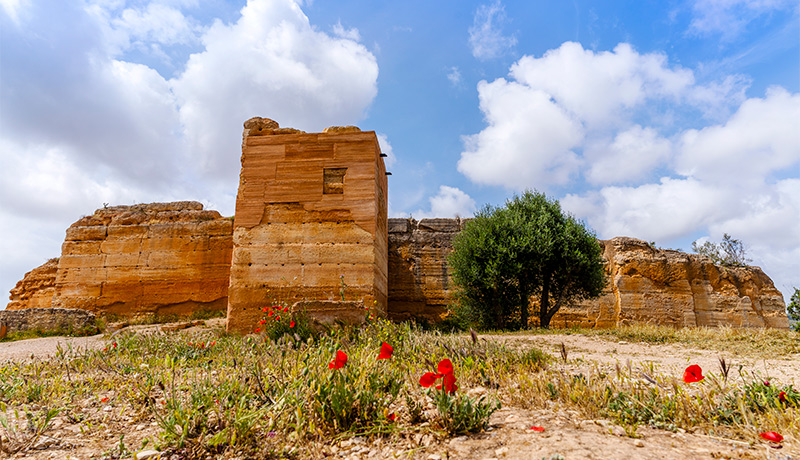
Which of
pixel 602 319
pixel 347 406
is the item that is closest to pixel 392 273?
pixel 602 319

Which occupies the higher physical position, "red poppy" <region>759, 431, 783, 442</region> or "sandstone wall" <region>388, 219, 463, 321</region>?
"sandstone wall" <region>388, 219, 463, 321</region>

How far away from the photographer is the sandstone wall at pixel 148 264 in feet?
42.6

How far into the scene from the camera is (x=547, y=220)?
12328mm

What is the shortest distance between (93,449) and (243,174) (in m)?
7.23

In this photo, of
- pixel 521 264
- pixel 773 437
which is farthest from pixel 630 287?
pixel 773 437

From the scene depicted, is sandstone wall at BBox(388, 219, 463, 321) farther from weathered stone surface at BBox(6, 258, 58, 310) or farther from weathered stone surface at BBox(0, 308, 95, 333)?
weathered stone surface at BBox(6, 258, 58, 310)

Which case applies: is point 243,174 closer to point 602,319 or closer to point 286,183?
point 286,183

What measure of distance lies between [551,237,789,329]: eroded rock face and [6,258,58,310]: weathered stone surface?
1587 cm

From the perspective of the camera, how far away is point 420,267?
14.1 m

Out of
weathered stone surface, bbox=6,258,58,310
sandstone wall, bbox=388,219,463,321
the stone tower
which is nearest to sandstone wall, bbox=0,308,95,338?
weathered stone surface, bbox=6,258,58,310

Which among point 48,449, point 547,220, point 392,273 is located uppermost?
Answer: point 547,220

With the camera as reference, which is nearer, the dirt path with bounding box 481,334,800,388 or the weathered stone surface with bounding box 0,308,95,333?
the dirt path with bounding box 481,334,800,388

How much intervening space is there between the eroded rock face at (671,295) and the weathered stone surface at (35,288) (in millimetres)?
15866

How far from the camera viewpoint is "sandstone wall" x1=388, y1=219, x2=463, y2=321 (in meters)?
13.8
